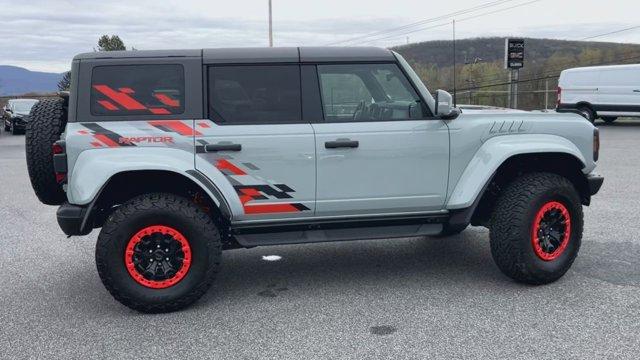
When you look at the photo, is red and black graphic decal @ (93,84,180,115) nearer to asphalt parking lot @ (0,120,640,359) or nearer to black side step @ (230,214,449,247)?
black side step @ (230,214,449,247)

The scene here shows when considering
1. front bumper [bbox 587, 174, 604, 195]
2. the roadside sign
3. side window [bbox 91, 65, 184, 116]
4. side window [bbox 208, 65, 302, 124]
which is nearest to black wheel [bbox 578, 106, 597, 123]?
the roadside sign

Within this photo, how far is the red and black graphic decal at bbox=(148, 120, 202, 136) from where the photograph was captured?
446 cm

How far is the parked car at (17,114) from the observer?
26062 mm

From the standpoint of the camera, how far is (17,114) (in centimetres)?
2623

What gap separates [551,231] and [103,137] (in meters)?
3.53

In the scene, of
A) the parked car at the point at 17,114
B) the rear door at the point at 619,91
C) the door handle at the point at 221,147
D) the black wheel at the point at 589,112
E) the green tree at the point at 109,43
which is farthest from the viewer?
the green tree at the point at 109,43

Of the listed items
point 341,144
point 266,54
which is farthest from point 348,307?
point 266,54

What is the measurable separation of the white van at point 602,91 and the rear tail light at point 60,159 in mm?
18950

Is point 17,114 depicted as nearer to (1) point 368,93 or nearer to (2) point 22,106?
(2) point 22,106

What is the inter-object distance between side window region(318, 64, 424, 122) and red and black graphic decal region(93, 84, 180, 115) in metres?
1.16

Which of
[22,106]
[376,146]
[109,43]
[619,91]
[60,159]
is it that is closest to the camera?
[60,159]

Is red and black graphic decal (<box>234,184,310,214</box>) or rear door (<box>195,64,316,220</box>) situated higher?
rear door (<box>195,64,316,220</box>)

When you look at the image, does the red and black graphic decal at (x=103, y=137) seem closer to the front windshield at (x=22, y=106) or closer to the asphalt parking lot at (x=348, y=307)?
the asphalt parking lot at (x=348, y=307)

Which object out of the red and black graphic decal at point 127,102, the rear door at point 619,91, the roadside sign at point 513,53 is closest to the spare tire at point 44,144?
the red and black graphic decal at point 127,102
